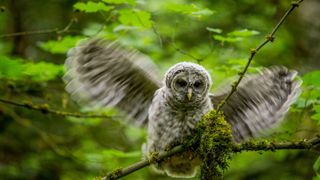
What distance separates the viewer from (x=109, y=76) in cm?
402

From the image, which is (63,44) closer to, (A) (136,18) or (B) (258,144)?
(A) (136,18)

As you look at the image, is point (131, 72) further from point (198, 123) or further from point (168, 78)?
point (198, 123)

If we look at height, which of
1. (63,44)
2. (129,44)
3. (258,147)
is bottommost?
(258,147)

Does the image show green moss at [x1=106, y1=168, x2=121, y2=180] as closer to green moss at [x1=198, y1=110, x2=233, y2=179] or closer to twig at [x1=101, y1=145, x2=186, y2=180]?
twig at [x1=101, y1=145, x2=186, y2=180]

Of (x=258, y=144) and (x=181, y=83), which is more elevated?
(x=181, y=83)

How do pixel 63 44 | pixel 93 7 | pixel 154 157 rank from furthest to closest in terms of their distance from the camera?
1. pixel 63 44
2. pixel 93 7
3. pixel 154 157

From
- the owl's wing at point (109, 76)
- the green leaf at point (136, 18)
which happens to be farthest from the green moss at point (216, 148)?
the green leaf at point (136, 18)

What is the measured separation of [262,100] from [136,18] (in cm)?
102

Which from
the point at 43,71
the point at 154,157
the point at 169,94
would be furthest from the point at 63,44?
the point at 154,157

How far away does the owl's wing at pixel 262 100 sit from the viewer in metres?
3.65

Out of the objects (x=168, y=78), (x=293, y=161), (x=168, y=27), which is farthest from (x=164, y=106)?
(x=168, y=27)

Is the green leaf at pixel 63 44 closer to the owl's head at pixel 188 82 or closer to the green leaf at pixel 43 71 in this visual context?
the green leaf at pixel 43 71

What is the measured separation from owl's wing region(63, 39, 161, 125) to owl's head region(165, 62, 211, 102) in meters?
0.22

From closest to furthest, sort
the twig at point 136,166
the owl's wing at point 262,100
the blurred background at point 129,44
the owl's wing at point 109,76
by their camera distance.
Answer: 1. the twig at point 136,166
2. the owl's wing at point 262,100
3. the owl's wing at point 109,76
4. the blurred background at point 129,44
